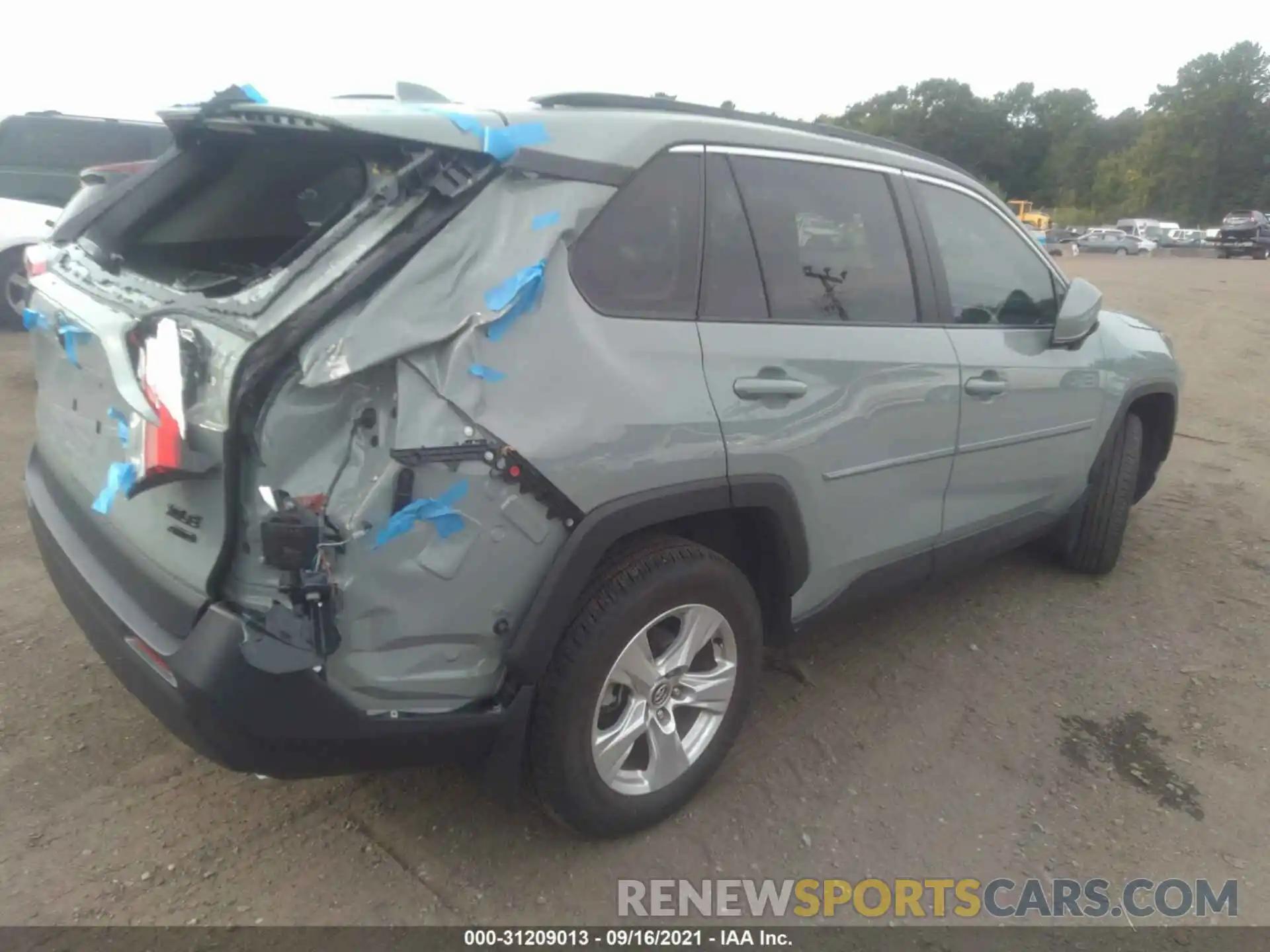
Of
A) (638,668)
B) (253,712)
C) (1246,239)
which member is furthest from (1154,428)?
(1246,239)

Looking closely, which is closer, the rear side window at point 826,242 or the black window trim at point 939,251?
the rear side window at point 826,242

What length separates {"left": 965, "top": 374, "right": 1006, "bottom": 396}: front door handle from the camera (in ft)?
11.0

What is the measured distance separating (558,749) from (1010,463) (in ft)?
7.34

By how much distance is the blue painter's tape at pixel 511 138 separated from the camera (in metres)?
2.08

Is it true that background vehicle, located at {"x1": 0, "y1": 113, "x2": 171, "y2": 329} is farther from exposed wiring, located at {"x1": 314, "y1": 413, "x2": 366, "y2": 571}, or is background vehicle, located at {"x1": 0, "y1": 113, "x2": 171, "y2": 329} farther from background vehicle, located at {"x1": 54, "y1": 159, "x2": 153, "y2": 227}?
exposed wiring, located at {"x1": 314, "y1": 413, "x2": 366, "y2": 571}

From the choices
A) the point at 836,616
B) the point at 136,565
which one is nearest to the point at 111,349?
the point at 136,565

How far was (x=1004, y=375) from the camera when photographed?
353cm

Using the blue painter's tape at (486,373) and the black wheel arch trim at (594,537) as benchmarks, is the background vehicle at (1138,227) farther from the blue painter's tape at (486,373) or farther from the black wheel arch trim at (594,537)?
the blue painter's tape at (486,373)

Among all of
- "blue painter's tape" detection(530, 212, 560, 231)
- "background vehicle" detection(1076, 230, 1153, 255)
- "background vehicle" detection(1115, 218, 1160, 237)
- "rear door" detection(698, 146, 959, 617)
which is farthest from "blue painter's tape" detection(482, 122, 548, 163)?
"background vehicle" detection(1115, 218, 1160, 237)

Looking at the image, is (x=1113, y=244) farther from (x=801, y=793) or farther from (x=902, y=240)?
(x=801, y=793)

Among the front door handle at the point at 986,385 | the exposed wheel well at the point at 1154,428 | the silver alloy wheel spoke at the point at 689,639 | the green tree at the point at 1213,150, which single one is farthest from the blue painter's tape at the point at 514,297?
the green tree at the point at 1213,150

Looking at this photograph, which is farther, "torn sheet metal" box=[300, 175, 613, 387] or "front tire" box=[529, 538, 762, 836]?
"front tire" box=[529, 538, 762, 836]

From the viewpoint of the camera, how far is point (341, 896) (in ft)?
7.84

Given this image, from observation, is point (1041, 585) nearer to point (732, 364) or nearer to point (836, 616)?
point (836, 616)
